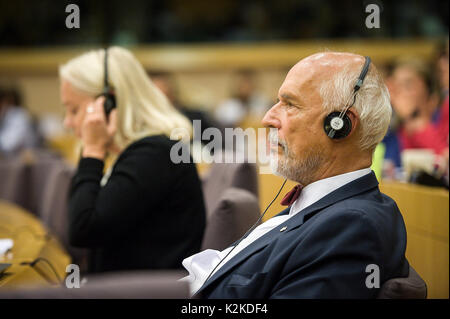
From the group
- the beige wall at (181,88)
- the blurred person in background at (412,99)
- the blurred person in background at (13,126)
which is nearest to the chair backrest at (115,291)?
the blurred person in background at (412,99)

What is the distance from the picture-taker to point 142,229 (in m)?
1.41

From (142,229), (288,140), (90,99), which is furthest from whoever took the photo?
(90,99)

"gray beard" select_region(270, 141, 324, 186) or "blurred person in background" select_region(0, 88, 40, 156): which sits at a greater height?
"gray beard" select_region(270, 141, 324, 186)

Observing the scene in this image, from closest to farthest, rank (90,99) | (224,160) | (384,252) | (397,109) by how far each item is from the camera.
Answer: (384,252)
(90,99)
(224,160)
(397,109)

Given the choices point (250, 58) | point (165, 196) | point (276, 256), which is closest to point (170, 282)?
point (276, 256)

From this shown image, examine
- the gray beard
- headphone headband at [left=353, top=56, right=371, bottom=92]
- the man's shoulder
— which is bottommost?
the man's shoulder

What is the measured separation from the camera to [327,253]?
83 centimetres

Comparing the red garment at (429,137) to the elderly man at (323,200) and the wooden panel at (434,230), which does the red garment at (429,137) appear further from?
the elderly man at (323,200)

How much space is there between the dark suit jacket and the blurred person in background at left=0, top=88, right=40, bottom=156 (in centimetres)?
395

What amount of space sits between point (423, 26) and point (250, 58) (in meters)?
2.32

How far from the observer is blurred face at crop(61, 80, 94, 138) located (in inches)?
60.8

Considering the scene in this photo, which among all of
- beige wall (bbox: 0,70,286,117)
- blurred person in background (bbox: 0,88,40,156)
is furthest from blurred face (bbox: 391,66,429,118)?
beige wall (bbox: 0,70,286,117)

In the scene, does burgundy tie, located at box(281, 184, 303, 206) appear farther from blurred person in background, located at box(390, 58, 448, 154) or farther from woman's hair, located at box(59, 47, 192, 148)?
blurred person in background, located at box(390, 58, 448, 154)
